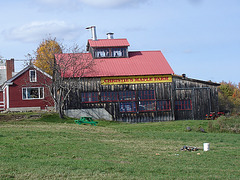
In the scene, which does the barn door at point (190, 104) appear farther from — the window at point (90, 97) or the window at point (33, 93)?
the window at point (33, 93)

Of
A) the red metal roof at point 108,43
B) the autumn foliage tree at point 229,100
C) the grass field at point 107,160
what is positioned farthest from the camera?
the autumn foliage tree at point 229,100

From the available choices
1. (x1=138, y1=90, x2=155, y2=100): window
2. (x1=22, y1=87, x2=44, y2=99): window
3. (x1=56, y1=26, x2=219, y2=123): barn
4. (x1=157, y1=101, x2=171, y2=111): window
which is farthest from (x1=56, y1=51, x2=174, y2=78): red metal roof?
(x1=22, y1=87, x2=44, y2=99): window

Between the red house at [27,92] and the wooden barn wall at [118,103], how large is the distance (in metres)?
5.95

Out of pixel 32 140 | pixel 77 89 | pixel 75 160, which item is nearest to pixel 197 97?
pixel 77 89

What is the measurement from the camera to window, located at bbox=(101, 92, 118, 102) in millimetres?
39166

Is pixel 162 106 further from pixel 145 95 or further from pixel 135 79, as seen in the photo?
pixel 135 79

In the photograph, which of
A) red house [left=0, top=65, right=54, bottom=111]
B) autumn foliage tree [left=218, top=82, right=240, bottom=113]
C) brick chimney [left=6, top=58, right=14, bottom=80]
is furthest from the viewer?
brick chimney [left=6, top=58, right=14, bottom=80]

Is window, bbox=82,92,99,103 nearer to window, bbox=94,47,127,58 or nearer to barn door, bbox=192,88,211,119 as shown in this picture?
window, bbox=94,47,127,58

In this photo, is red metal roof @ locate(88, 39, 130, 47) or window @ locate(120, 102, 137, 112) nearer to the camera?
window @ locate(120, 102, 137, 112)

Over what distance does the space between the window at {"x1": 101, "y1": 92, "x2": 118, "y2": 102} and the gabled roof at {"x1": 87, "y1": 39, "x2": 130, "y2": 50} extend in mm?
6546

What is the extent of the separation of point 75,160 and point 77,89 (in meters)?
26.0

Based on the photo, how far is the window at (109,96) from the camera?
39166 millimetres

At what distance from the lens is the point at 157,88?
4044 cm

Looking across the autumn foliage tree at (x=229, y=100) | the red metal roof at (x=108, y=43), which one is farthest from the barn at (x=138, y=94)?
the autumn foliage tree at (x=229, y=100)
